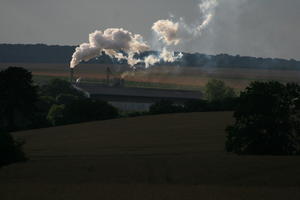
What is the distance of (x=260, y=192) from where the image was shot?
118ft

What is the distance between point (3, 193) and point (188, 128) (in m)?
55.7

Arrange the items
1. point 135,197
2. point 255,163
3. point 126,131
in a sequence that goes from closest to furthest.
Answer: point 135,197, point 255,163, point 126,131

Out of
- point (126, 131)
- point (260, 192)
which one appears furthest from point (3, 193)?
point (126, 131)

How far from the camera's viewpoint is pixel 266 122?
56.3m

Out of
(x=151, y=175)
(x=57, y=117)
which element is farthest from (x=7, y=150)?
(x=57, y=117)

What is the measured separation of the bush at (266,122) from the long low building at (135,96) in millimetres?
103519

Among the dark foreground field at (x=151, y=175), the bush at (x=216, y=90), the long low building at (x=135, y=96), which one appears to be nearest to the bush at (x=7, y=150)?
the dark foreground field at (x=151, y=175)

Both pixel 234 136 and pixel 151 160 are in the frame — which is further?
pixel 234 136

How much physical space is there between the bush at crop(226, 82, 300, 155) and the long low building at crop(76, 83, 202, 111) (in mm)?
103519

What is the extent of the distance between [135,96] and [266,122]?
11889cm

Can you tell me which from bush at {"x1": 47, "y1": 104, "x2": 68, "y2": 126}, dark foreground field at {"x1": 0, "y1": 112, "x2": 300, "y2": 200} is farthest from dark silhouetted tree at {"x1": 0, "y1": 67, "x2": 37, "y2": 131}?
dark foreground field at {"x1": 0, "y1": 112, "x2": 300, "y2": 200}

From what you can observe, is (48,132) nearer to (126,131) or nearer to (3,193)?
(126,131)

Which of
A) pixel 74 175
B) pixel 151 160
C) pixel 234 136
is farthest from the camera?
pixel 234 136

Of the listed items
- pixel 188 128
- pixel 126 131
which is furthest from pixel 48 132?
pixel 188 128
